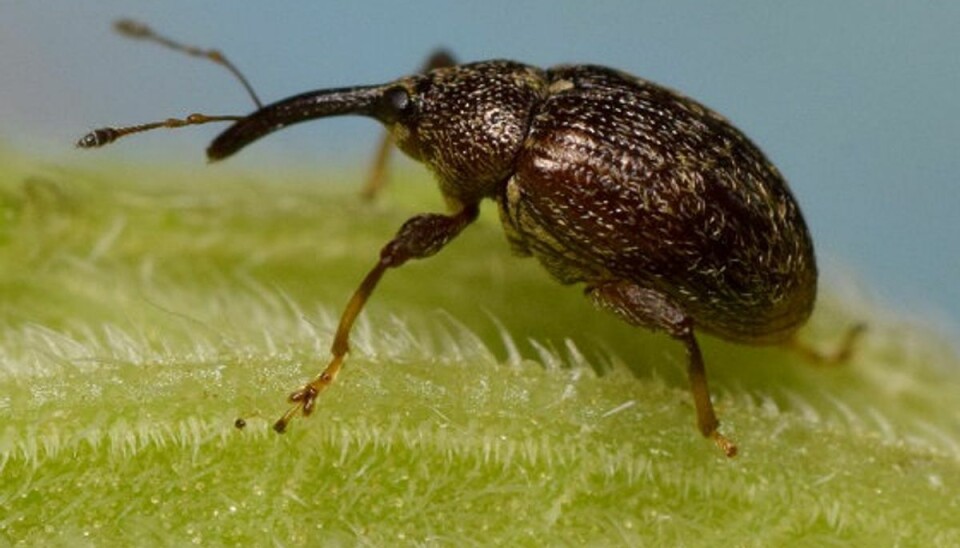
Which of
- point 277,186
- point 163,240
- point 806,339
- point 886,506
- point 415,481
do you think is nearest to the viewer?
point 415,481

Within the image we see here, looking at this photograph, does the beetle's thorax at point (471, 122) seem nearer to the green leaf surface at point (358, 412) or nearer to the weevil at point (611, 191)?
the weevil at point (611, 191)

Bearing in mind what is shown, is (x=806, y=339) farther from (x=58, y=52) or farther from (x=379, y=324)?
(x=58, y=52)

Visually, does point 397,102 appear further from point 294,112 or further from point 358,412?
point 358,412

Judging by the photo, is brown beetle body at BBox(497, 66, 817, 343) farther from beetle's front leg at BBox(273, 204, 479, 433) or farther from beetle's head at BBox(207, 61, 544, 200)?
beetle's front leg at BBox(273, 204, 479, 433)

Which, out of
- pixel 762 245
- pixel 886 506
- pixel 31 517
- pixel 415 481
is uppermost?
pixel 762 245

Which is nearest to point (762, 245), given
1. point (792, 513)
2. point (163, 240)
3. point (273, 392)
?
point (792, 513)

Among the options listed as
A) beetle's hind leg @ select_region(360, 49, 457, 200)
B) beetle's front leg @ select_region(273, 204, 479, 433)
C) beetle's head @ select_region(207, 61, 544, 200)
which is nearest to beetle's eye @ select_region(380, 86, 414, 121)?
beetle's head @ select_region(207, 61, 544, 200)
